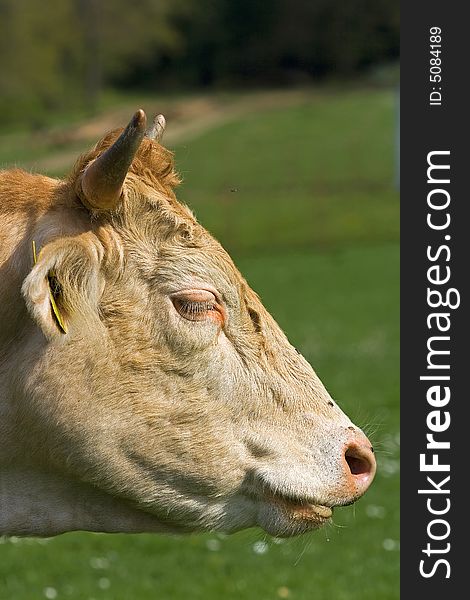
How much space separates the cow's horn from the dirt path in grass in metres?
0.48

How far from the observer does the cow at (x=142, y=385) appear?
3.74 metres

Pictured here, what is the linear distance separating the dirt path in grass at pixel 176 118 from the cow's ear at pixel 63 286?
1031 millimetres

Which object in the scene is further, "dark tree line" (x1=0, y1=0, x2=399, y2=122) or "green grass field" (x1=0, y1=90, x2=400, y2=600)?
→ "dark tree line" (x1=0, y1=0, x2=399, y2=122)

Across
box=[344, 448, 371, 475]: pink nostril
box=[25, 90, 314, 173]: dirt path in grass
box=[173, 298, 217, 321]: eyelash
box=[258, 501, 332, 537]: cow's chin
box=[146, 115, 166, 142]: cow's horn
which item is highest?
box=[25, 90, 314, 173]: dirt path in grass

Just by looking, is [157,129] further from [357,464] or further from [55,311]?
[357,464]

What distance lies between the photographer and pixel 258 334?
411cm

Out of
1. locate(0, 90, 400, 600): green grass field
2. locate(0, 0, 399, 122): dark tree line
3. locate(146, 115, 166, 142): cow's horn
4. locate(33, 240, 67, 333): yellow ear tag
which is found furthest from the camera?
locate(0, 0, 399, 122): dark tree line

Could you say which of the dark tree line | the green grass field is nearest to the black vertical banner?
the green grass field

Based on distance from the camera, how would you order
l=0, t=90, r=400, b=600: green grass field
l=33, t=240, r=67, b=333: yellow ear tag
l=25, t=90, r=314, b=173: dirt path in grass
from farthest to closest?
l=0, t=90, r=400, b=600: green grass field
l=25, t=90, r=314, b=173: dirt path in grass
l=33, t=240, r=67, b=333: yellow ear tag

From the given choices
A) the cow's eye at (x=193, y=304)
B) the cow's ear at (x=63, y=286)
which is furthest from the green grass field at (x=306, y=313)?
the cow's ear at (x=63, y=286)

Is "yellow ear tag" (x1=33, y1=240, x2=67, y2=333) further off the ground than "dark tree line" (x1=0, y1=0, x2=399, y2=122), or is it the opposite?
"dark tree line" (x1=0, y1=0, x2=399, y2=122)

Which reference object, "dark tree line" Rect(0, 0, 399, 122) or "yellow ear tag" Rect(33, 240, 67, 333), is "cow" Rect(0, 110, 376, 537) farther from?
"dark tree line" Rect(0, 0, 399, 122)

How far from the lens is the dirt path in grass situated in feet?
25.0

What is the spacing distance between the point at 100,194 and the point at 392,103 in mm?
47612
